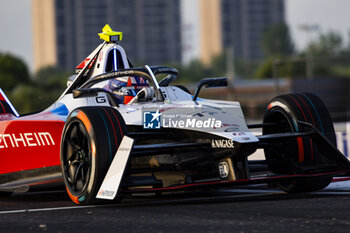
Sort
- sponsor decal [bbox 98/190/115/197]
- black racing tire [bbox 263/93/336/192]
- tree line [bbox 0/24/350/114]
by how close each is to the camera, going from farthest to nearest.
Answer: tree line [bbox 0/24/350/114] < black racing tire [bbox 263/93/336/192] < sponsor decal [bbox 98/190/115/197]

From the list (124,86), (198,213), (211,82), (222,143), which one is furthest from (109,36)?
(198,213)

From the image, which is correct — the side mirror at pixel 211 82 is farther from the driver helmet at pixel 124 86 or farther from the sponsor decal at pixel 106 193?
the sponsor decal at pixel 106 193

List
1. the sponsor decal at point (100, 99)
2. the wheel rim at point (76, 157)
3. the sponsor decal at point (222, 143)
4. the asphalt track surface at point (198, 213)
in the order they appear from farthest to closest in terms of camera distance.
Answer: the sponsor decal at point (100, 99) < the wheel rim at point (76, 157) < the sponsor decal at point (222, 143) < the asphalt track surface at point (198, 213)

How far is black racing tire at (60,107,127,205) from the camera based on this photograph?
781cm

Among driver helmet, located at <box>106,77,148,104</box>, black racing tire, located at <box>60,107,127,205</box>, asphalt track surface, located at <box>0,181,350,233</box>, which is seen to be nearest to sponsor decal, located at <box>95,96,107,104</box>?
driver helmet, located at <box>106,77,148,104</box>

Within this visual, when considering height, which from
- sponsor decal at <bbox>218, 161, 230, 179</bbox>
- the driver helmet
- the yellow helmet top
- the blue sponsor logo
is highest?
the yellow helmet top

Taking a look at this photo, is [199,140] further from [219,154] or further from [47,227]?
[47,227]

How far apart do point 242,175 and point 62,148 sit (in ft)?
6.33

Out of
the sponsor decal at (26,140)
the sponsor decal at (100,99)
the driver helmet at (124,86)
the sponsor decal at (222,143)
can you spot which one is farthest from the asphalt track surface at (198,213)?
the driver helmet at (124,86)

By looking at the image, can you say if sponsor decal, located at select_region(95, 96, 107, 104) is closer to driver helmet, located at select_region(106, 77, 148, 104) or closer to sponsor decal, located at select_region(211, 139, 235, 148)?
driver helmet, located at select_region(106, 77, 148, 104)

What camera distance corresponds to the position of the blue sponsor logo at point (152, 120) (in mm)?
8289

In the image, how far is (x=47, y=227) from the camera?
21.7 ft

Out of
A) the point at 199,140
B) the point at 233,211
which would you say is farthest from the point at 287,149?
the point at 233,211

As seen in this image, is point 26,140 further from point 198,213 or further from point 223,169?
point 198,213
